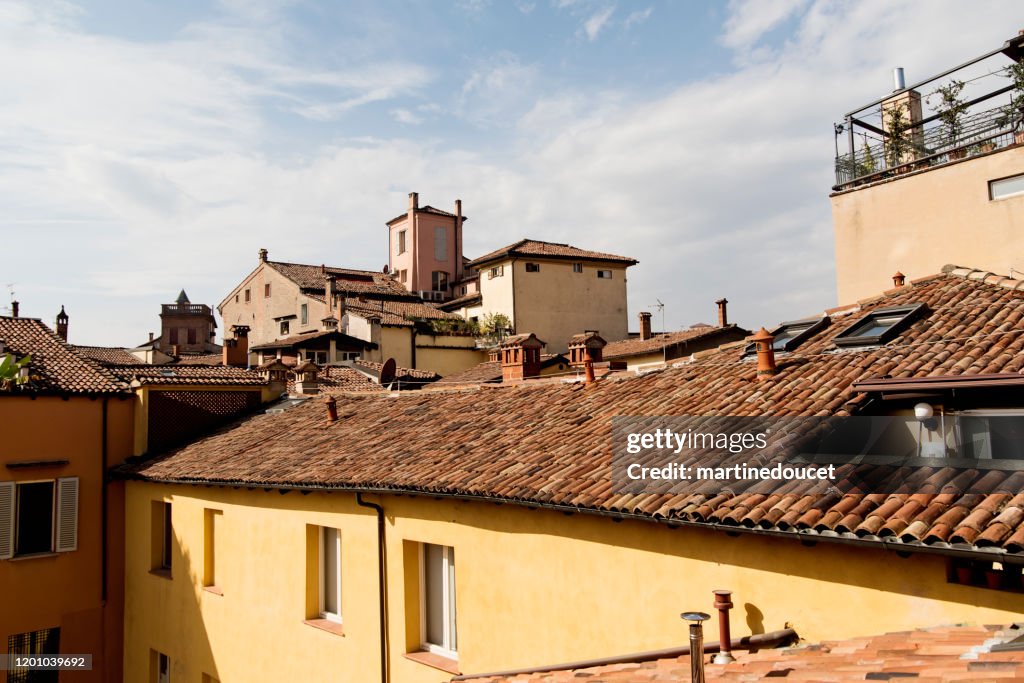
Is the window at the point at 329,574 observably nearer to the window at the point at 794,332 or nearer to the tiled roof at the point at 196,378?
the window at the point at 794,332

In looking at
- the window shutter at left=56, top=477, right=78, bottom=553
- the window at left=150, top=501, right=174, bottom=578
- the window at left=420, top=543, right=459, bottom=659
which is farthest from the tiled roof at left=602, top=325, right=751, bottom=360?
the window at left=420, top=543, right=459, bottom=659

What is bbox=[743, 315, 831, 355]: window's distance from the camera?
433 inches

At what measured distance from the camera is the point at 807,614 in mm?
5996

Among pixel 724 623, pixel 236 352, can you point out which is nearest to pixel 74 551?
pixel 724 623

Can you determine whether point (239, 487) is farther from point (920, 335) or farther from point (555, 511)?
point (920, 335)

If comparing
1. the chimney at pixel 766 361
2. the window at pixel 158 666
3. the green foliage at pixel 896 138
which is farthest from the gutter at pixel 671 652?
the green foliage at pixel 896 138

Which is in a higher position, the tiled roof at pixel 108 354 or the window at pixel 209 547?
the tiled roof at pixel 108 354

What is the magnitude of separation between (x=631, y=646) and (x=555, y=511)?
1.56 m

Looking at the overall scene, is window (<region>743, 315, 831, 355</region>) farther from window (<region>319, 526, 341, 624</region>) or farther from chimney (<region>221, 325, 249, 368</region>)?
chimney (<region>221, 325, 249, 368</region>)

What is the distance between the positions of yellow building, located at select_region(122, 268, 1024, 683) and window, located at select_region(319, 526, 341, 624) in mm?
36

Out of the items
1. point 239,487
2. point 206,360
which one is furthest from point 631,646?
point 206,360

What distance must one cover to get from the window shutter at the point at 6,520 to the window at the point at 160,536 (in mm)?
2607

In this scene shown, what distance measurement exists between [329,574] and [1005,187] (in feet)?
51.0

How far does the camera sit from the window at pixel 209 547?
1424 cm
